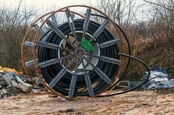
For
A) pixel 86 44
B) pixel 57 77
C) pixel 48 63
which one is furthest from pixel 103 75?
pixel 48 63

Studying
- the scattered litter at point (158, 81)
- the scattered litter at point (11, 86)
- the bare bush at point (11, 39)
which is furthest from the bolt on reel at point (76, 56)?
the bare bush at point (11, 39)

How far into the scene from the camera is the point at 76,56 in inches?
427

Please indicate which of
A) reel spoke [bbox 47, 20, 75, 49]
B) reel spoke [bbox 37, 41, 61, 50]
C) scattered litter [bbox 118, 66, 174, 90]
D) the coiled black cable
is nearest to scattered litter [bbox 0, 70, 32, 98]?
the coiled black cable

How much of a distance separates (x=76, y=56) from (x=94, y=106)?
65.1 inches

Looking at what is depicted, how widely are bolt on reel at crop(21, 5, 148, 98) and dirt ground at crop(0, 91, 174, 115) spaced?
0.39 meters

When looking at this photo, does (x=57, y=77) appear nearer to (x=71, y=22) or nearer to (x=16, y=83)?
(x=71, y=22)

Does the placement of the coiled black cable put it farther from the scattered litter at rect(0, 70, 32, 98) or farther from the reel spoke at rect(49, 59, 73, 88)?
the scattered litter at rect(0, 70, 32, 98)

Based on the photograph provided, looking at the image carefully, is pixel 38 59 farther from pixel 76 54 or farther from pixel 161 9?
pixel 161 9

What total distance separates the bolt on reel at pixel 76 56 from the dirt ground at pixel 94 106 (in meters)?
0.39

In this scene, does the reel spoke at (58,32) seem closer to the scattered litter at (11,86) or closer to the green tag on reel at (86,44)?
the green tag on reel at (86,44)

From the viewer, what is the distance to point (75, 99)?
11180mm

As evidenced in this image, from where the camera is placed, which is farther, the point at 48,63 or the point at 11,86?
the point at 11,86

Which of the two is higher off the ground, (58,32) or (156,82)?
(58,32)

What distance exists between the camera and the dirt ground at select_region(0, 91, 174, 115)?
28.0 ft
